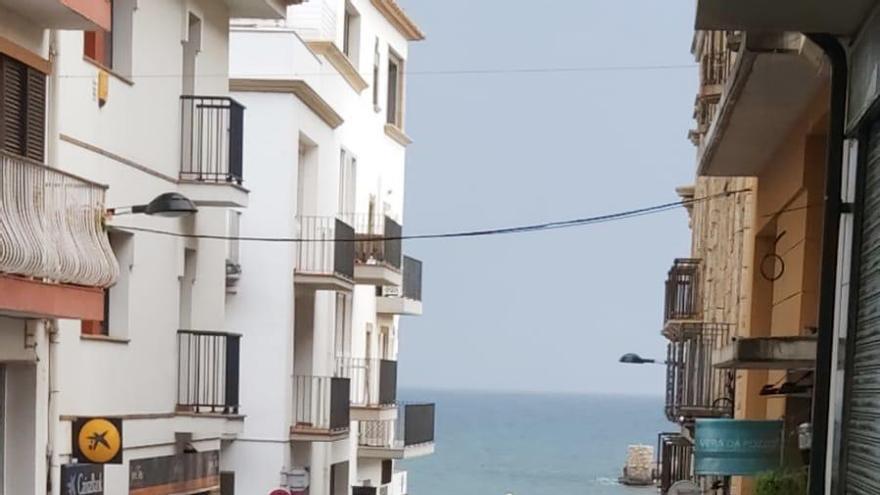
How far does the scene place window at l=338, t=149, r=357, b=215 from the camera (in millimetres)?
32812

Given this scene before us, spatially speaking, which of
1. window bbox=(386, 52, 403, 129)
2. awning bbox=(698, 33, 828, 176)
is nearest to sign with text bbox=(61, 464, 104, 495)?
awning bbox=(698, 33, 828, 176)

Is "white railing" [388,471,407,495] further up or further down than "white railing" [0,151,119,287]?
further down

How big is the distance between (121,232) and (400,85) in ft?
67.6

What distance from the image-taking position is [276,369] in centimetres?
2825

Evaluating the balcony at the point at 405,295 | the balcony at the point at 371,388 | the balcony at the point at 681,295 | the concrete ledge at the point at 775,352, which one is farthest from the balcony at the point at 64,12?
the balcony at the point at 405,295

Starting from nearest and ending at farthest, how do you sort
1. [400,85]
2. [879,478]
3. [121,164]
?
[879,478] → [121,164] → [400,85]

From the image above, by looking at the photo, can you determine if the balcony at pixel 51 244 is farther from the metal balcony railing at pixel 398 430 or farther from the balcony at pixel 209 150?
the metal balcony railing at pixel 398 430

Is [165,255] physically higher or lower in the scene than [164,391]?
higher

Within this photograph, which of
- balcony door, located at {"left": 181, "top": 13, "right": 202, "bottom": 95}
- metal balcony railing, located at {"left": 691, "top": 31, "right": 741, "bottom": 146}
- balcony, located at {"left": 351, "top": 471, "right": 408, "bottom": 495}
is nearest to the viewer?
balcony door, located at {"left": 181, "top": 13, "right": 202, "bottom": 95}

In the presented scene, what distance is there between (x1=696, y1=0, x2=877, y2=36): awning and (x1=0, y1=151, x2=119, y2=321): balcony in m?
8.57

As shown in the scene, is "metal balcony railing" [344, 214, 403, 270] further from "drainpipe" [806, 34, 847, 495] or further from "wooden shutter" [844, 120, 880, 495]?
"wooden shutter" [844, 120, 880, 495]

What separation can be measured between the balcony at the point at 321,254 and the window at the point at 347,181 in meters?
3.37

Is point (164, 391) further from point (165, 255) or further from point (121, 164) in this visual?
point (121, 164)

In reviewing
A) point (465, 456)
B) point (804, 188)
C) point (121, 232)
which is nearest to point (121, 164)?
point (121, 232)
